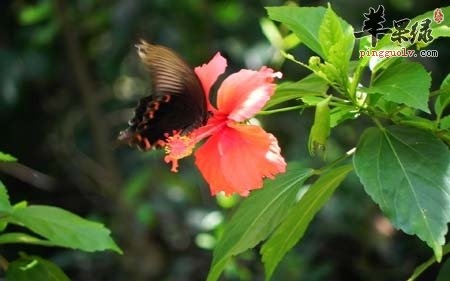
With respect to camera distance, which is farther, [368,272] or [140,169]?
[140,169]

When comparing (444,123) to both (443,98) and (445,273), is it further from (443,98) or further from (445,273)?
(445,273)

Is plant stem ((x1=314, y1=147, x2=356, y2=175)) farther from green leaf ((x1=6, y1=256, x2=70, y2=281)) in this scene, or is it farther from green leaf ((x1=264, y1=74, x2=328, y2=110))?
green leaf ((x1=6, y1=256, x2=70, y2=281))

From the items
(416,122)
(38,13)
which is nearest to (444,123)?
(416,122)

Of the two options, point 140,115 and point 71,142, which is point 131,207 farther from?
point 140,115

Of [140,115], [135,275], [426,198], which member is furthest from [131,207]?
[426,198]

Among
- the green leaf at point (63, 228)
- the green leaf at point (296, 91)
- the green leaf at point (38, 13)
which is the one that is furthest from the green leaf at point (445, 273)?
the green leaf at point (38, 13)

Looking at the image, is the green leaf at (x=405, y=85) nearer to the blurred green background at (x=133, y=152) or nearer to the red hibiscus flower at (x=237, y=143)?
the red hibiscus flower at (x=237, y=143)
